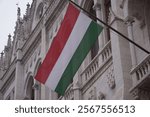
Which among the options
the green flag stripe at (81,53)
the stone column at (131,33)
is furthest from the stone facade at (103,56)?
the green flag stripe at (81,53)

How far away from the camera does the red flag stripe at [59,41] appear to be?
1808 centimetres

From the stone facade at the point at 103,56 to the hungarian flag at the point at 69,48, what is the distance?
1725 mm

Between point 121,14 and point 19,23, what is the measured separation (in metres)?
16.1

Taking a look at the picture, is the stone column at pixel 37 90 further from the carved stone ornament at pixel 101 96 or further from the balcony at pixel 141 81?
the balcony at pixel 141 81

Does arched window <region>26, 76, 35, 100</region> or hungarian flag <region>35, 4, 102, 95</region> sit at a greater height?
arched window <region>26, 76, 35, 100</region>

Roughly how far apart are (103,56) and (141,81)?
13.7 ft

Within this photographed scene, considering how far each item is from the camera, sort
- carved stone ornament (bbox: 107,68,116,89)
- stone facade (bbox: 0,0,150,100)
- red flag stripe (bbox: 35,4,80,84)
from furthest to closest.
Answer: carved stone ornament (bbox: 107,68,116,89) → stone facade (bbox: 0,0,150,100) → red flag stripe (bbox: 35,4,80,84)

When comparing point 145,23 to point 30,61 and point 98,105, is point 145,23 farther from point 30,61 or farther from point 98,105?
point 30,61

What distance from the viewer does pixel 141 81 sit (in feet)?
57.5

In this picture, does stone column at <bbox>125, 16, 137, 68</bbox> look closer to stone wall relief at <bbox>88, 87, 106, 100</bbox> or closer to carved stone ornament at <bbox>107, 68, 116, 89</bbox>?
carved stone ornament at <bbox>107, 68, 116, 89</bbox>

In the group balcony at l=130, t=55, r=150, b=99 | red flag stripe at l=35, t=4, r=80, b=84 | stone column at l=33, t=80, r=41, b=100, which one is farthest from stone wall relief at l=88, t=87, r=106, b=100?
stone column at l=33, t=80, r=41, b=100

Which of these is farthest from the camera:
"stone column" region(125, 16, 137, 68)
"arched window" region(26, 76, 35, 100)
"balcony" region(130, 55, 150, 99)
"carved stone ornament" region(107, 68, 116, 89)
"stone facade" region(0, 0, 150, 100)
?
"arched window" region(26, 76, 35, 100)

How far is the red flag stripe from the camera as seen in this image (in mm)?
18083

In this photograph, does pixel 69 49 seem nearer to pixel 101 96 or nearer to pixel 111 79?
pixel 111 79
